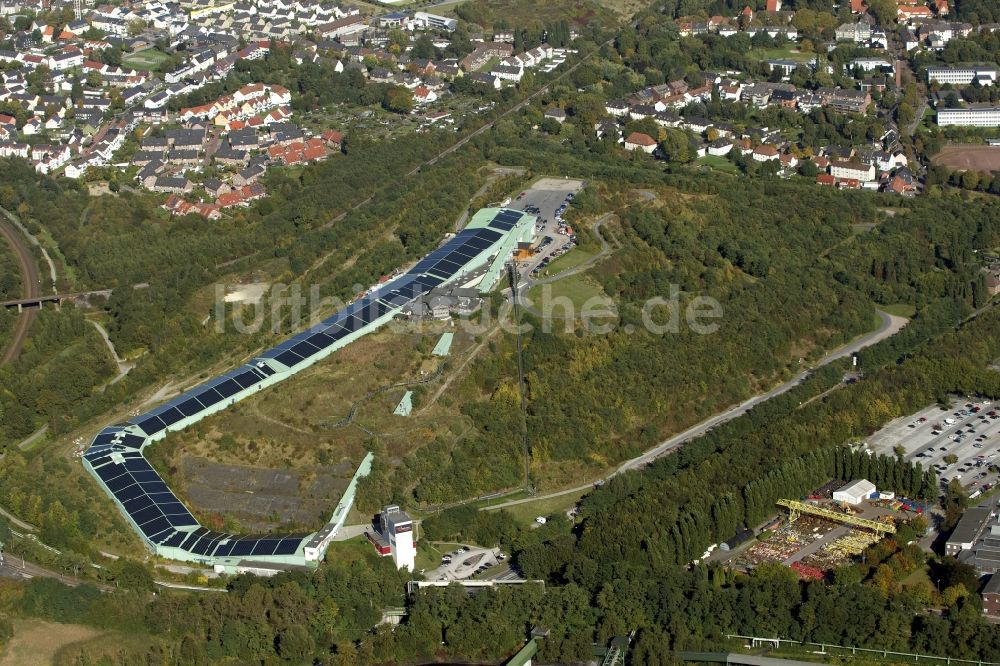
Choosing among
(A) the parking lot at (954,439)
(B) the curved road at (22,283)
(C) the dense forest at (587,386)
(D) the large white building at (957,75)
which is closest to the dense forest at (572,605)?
(C) the dense forest at (587,386)

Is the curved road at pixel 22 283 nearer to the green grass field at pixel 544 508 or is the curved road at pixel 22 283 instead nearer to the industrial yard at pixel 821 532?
the green grass field at pixel 544 508

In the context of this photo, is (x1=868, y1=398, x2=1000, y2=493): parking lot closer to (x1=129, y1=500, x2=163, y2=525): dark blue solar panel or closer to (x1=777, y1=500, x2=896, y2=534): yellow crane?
(x1=777, y1=500, x2=896, y2=534): yellow crane

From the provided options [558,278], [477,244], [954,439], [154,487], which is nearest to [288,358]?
[154,487]

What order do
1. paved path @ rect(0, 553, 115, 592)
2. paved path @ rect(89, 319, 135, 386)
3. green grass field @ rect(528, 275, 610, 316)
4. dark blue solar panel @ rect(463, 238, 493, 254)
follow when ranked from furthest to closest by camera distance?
dark blue solar panel @ rect(463, 238, 493, 254)
green grass field @ rect(528, 275, 610, 316)
paved path @ rect(89, 319, 135, 386)
paved path @ rect(0, 553, 115, 592)

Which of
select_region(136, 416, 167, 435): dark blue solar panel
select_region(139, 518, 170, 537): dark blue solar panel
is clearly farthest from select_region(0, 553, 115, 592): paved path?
select_region(136, 416, 167, 435): dark blue solar panel

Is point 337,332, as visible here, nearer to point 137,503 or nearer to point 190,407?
point 190,407
